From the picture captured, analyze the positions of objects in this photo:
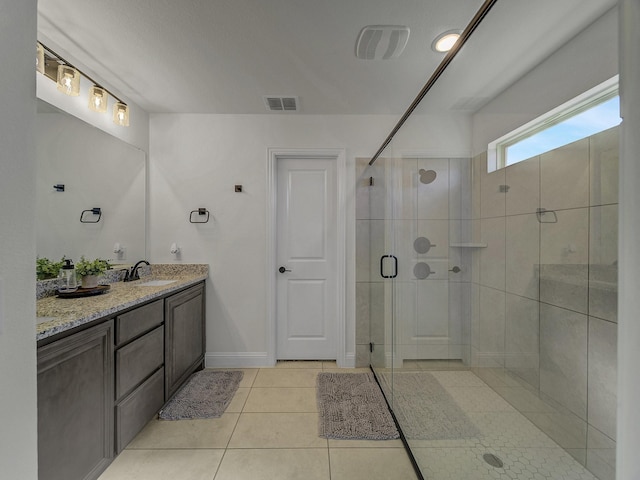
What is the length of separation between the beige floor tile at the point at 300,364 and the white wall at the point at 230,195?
227 mm

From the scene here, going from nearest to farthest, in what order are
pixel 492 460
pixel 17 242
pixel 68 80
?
1. pixel 17 242
2. pixel 492 460
3. pixel 68 80

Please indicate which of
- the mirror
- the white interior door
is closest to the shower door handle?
the white interior door

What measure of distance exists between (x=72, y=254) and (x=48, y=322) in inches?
40.2

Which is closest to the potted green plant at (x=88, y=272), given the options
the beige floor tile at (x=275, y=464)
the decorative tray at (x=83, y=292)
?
the decorative tray at (x=83, y=292)

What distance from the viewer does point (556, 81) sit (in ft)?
2.67

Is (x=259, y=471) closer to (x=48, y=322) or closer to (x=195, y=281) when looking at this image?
(x=48, y=322)

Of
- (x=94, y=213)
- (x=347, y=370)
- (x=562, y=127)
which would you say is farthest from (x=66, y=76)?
(x=347, y=370)

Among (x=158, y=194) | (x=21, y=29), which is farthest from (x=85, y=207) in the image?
(x=21, y=29)

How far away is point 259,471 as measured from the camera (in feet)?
5.08

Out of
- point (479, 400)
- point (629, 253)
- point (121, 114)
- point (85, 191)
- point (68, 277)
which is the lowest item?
point (479, 400)

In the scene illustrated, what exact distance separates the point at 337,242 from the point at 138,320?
1.74 m

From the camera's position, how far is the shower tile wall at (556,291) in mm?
643

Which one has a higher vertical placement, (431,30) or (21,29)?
(431,30)

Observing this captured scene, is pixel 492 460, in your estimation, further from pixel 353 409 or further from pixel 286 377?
pixel 286 377
